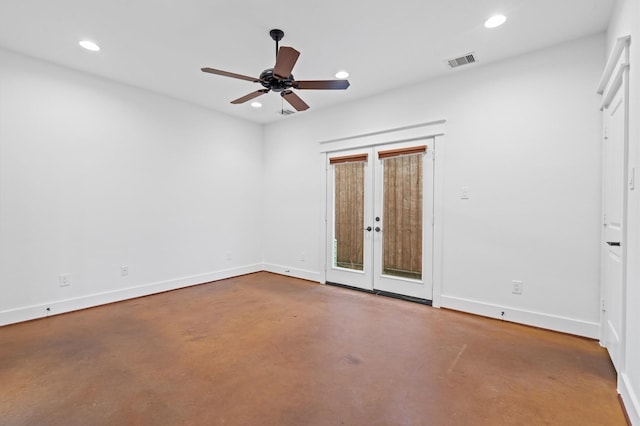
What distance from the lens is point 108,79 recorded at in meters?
3.88

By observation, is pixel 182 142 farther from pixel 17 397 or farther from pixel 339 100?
pixel 17 397

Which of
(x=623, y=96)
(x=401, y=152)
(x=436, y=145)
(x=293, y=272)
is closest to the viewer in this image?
(x=623, y=96)

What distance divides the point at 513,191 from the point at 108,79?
16.9ft

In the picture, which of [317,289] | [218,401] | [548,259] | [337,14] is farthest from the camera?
[317,289]

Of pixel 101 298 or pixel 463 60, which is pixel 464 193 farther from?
pixel 101 298

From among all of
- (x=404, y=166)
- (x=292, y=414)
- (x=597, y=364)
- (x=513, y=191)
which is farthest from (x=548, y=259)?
(x=292, y=414)

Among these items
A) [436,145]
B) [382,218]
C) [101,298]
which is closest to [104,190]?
[101,298]

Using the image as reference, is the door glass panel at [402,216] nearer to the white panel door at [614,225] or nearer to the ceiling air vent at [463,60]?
the ceiling air vent at [463,60]

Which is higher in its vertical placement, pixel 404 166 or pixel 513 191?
pixel 404 166

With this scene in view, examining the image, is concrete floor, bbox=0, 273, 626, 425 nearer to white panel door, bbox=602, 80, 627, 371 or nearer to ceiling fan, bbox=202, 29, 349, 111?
white panel door, bbox=602, 80, 627, 371

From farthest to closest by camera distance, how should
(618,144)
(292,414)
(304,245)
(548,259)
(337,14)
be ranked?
(304,245) → (548,259) → (337,14) → (618,144) → (292,414)

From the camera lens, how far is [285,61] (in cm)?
239

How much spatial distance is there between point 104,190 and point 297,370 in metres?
3.44

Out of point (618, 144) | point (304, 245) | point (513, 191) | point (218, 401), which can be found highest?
point (618, 144)
